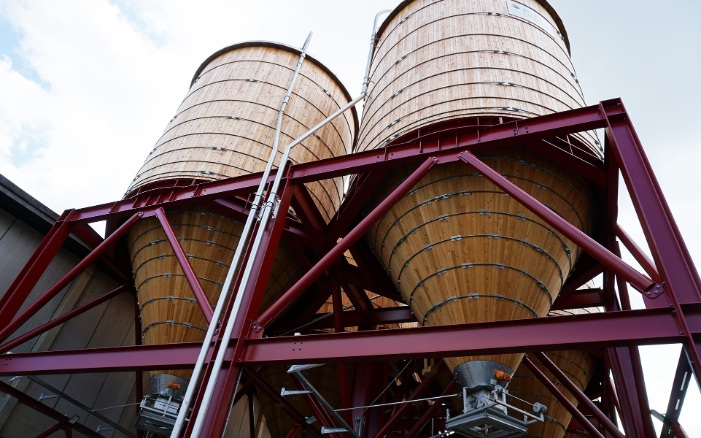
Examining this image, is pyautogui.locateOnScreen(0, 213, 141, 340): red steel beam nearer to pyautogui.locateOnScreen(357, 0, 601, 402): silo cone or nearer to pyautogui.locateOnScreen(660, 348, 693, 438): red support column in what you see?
pyautogui.locateOnScreen(357, 0, 601, 402): silo cone

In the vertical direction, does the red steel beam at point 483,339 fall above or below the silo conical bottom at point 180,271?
below

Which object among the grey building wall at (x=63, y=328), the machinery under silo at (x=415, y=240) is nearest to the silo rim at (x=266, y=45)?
the machinery under silo at (x=415, y=240)

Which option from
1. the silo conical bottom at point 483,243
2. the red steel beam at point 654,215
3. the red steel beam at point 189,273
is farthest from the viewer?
the red steel beam at point 189,273

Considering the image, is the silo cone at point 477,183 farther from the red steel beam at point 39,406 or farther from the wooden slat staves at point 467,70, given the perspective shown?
the red steel beam at point 39,406

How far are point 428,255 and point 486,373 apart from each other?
1.60m

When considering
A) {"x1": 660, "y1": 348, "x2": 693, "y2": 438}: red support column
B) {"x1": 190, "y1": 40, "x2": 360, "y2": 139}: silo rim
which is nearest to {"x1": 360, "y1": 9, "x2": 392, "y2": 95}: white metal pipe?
{"x1": 190, "y1": 40, "x2": 360, "y2": 139}: silo rim

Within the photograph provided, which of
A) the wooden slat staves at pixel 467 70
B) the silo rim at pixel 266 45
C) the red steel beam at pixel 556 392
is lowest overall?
the red steel beam at pixel 556 392

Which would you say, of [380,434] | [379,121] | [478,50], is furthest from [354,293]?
[478,50]

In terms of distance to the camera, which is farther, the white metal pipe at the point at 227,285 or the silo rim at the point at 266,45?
the silo rim at the point at 266,45

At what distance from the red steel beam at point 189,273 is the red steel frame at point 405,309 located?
0.07 ft

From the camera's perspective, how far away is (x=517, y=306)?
20.3 feet

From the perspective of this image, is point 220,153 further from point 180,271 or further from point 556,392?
point 556,392

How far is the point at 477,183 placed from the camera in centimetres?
663

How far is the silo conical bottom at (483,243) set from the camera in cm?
619
